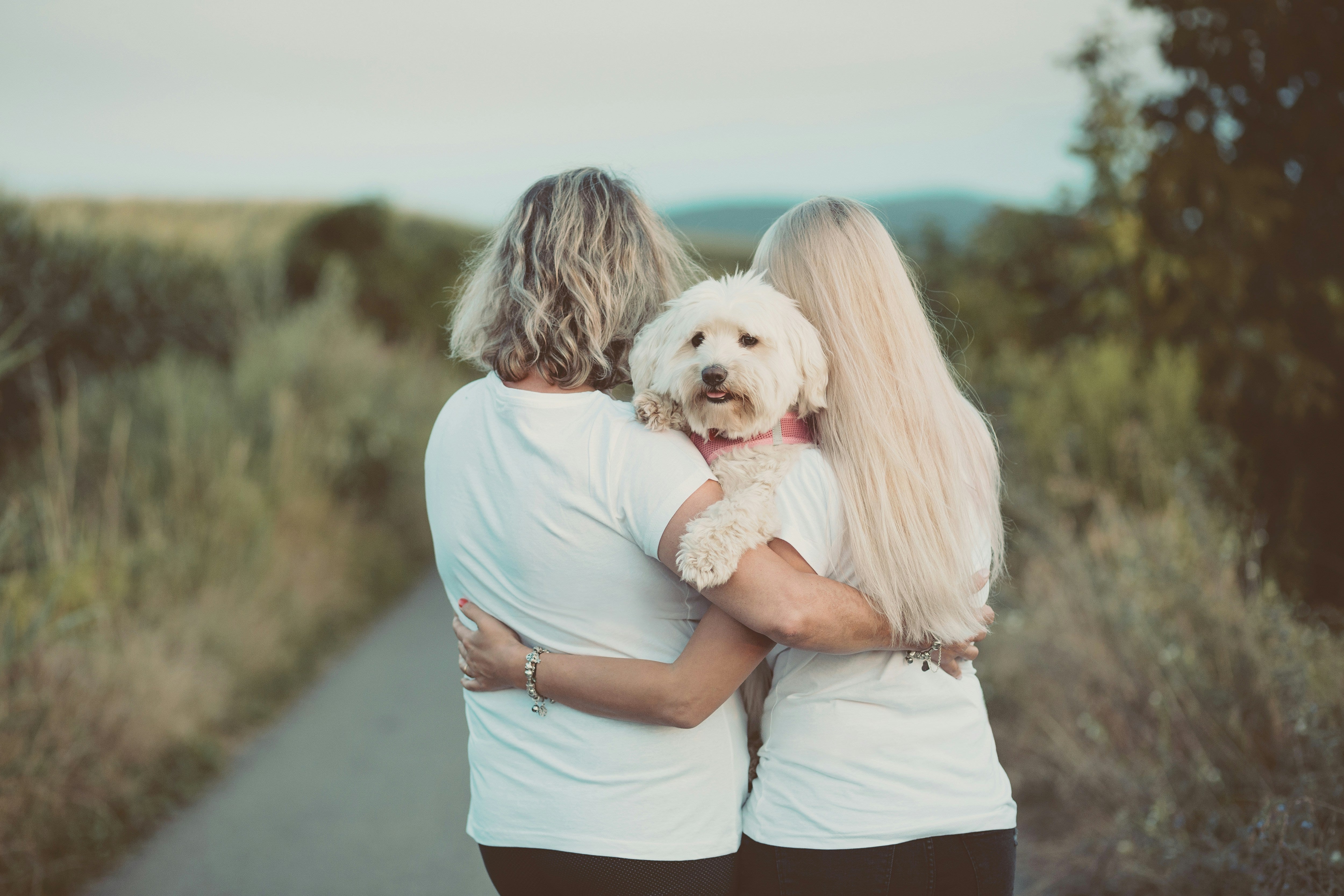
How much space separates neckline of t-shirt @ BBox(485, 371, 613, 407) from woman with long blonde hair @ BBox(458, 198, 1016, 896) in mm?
417

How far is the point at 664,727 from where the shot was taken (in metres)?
1.74

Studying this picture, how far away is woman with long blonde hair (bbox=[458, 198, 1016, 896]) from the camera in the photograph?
Answer: 169 cm

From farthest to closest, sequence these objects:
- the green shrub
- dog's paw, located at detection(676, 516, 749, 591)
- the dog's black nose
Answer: the green shrub < the dog's black nose < dog's paw, located at detection(676, 516, 749, 591)

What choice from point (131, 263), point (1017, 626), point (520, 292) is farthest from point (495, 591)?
point (131, 263)

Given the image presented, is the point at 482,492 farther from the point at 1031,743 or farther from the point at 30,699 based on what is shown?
the point at 1031,743

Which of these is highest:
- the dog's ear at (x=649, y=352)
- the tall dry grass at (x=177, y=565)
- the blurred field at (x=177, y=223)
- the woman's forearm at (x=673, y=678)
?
the blurred field at (x=177, y=223)

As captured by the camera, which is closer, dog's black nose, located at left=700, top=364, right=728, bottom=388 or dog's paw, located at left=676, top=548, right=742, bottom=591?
dog's paw, located at left=676, top=548, right=742, bottom=591

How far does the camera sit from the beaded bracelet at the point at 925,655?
1772mm

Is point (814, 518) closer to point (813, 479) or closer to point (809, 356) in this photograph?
point (813, 479)

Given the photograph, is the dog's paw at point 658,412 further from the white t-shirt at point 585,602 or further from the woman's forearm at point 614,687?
the woman's forearm at point 614,687

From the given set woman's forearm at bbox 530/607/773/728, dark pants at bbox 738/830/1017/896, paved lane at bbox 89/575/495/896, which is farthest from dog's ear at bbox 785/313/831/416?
paved lane at bbox 89/575/495/896

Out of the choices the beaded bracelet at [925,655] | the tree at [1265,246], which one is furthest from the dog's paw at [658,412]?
the tree at [1265,246]

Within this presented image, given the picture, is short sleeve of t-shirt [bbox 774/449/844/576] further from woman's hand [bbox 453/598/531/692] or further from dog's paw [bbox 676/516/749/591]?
woman's hand [bbox 453/598/531/692]

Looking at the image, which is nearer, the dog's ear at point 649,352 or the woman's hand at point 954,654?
the woman's hand at point 954,654
